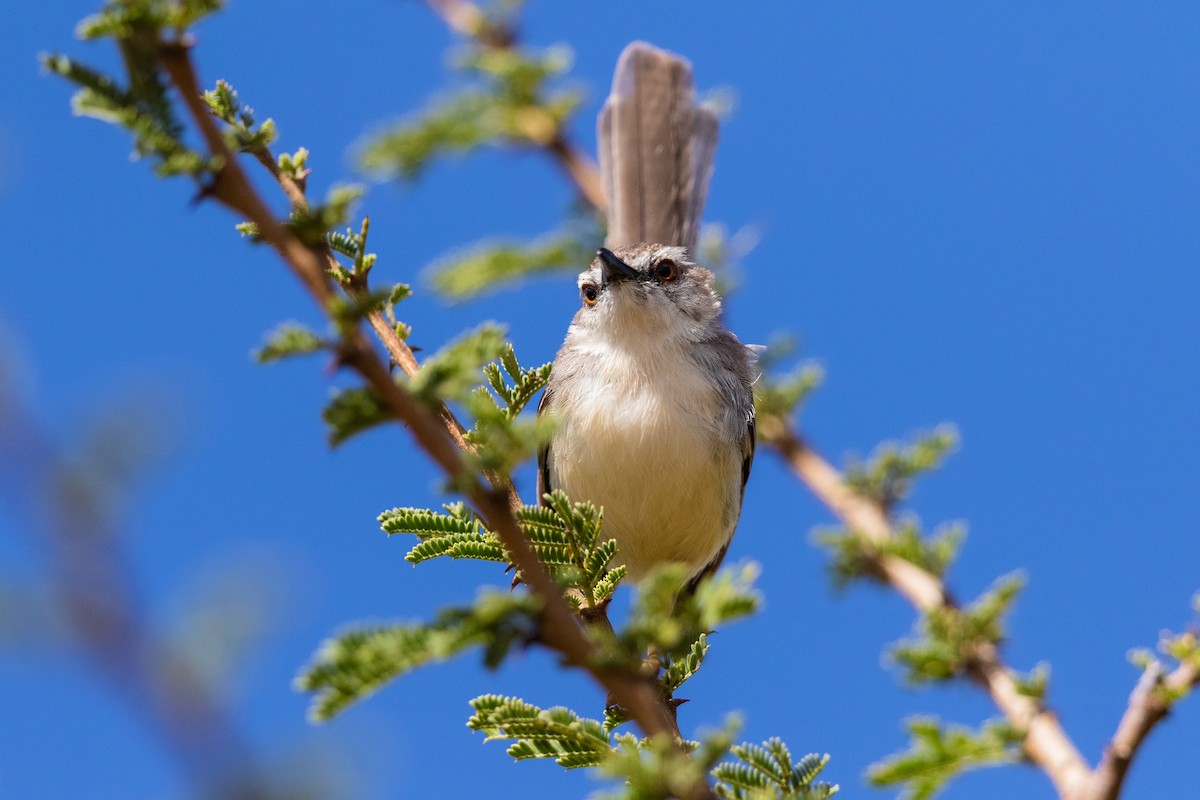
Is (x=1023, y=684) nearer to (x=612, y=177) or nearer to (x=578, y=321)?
(x=578, y=321)

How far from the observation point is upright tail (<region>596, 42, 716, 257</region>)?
6.82m

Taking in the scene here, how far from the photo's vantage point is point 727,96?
6.20 meters

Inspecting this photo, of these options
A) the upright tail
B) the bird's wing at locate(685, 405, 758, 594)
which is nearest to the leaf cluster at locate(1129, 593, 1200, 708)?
the bird's wing at locate(685, 405, 758, 594)

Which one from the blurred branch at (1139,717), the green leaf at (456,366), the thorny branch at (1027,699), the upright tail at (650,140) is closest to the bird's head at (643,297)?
the upright tail at (650,140)

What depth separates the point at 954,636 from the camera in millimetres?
1680

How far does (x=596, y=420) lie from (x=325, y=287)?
3756 millimetres

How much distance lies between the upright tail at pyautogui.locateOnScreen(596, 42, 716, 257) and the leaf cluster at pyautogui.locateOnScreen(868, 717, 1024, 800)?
5378 millimetres

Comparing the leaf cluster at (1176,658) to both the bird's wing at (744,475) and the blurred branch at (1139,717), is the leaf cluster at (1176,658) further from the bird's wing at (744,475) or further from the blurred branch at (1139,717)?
the bird's wing at (744,475)

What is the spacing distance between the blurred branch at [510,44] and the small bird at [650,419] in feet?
1.68

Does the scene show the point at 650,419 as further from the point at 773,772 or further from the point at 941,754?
the point at 941,754

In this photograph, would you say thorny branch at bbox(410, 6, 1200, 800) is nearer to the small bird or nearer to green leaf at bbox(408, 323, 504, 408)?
green leaf at bbox(408, 323, 504, 408)

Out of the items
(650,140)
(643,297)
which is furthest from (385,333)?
(650,140)

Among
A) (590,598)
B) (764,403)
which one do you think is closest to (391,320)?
(590,598)

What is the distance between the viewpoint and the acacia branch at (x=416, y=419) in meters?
1.44
